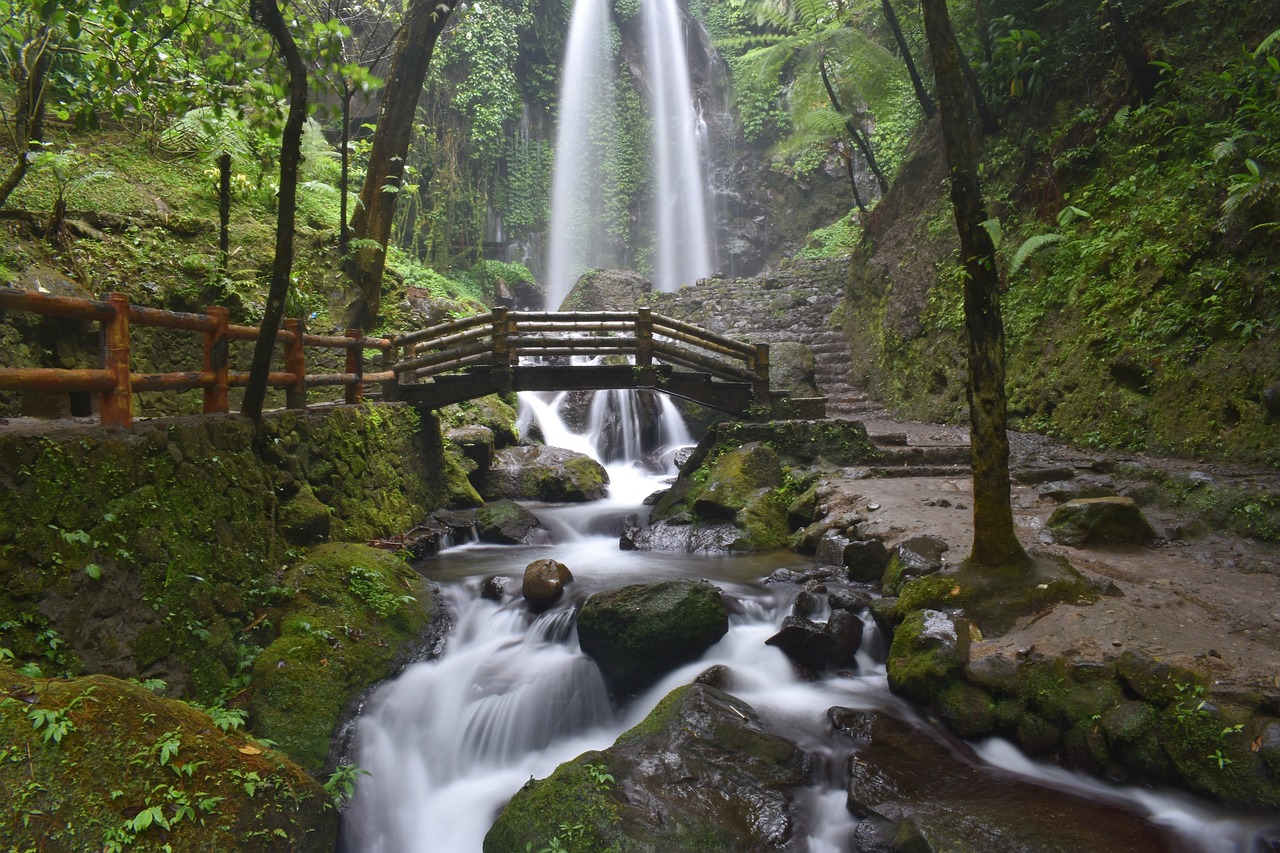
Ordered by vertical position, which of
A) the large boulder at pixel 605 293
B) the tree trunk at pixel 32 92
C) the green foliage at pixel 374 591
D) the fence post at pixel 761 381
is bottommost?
the green foliage at pixel 374 591

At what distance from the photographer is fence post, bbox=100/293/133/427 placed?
4.49m

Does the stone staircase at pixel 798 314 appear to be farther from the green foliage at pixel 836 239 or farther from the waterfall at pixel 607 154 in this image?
the waterfall at pixel 607 154

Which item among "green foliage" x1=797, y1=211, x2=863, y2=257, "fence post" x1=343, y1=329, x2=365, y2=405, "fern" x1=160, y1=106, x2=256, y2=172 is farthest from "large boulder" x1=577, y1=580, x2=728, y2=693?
"green foliage" x1=797, y1=211, x2=863, y2=257

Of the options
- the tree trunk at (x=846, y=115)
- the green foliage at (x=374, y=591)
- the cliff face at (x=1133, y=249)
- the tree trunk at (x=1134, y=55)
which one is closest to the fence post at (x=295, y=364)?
the green foliage at (x=374, y=591)

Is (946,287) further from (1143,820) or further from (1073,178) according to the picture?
A: (1143,820)

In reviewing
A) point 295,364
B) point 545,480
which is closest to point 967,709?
point 295,364

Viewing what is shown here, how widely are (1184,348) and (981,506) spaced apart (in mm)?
4196

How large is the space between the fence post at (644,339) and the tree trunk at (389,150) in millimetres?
3714

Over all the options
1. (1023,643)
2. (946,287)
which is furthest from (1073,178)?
(1023,643)

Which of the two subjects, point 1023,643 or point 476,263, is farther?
point 476,263

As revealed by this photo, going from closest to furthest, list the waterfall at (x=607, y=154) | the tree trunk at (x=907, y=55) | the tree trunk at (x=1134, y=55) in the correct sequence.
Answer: the tree trunk at (x=1134, y=55)
the tree trunk at (x=907, y=55)
the waterfall at (x=607, y=154)

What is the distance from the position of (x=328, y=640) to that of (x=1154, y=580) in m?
6.06

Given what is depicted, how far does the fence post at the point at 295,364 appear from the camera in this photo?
730 cm

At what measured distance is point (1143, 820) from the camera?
3.79 metres
